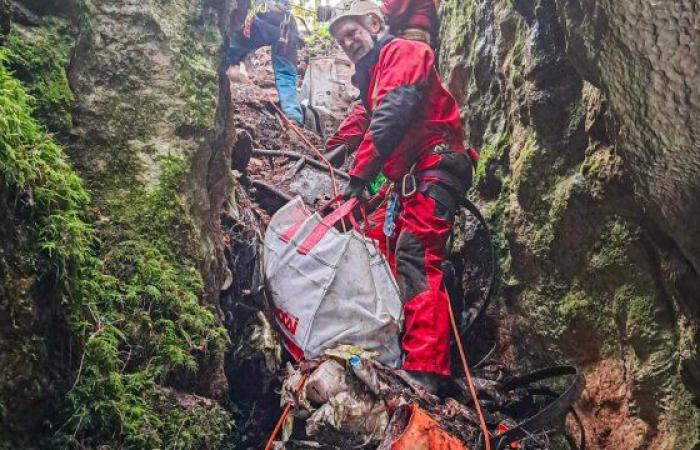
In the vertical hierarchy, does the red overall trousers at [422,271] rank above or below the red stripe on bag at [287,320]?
above

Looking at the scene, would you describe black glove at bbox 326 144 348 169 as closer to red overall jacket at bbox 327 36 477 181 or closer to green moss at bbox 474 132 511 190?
red overall jacket at bbox 327 36 477 181

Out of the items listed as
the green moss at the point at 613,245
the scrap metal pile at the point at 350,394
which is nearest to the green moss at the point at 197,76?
the scrap metal pile at the point at 350,394

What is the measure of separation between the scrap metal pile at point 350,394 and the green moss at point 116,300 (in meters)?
0.55

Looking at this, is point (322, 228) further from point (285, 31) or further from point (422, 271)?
point (285, 31)

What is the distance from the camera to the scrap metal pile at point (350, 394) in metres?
2.76

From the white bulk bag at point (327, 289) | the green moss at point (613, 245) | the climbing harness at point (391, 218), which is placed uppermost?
the green moss at point (613, 245)

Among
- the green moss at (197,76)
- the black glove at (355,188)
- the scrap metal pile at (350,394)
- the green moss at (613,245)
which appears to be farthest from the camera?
the black glove at (355,188)

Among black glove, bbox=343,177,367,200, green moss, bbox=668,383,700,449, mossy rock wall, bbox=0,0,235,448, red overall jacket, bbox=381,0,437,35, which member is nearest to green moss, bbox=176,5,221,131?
mossy rock wall, bbox=0,0,235,448

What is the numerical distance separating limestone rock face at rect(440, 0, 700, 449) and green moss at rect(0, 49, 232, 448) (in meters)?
2.07

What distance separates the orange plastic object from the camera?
261 centimetres

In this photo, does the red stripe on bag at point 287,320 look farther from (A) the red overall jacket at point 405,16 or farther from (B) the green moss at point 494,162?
(A) the red overall jacket at point 405,16

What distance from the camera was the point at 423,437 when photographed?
8.69 feet

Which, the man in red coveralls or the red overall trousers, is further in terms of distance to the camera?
the man in red coveralls

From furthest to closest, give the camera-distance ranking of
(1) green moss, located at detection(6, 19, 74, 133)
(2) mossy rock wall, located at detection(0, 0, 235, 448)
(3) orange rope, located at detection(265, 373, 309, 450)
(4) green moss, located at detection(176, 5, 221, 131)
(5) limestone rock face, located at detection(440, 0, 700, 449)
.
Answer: (4) green moss, located at detection(176, 5, 221, 131), (3) orange rope, located at detection(265, 373, 309, 450), (1) green moss, located at detection(6, 19, 74, 133), (5) limestone rock face, located at detection(440, 0, 700, 449), (2) mossy rock wall, located at detection(0, 0, 235, 448)
